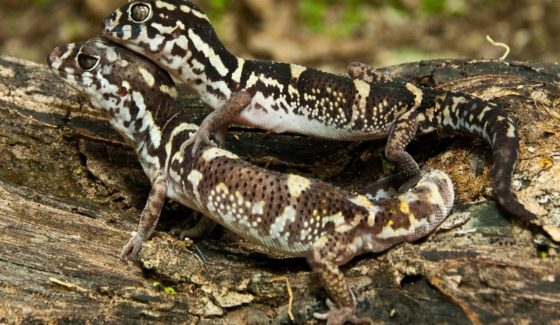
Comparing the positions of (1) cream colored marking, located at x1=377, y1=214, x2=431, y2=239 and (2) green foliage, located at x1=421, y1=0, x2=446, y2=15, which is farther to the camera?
(2) green foliage, located at x1=421, y1=0, x2=446, y2=15

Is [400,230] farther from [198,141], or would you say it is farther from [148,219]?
[148,219]

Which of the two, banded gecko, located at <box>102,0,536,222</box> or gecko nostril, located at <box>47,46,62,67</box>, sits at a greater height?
banded gecko, located at <box>102,0,536,222</box>

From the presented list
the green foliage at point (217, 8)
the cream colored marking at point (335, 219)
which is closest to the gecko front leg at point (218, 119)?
the cream colored marking at point (335, 219)

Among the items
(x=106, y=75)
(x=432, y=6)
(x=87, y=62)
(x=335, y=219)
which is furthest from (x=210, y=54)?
(x=432, y=6)

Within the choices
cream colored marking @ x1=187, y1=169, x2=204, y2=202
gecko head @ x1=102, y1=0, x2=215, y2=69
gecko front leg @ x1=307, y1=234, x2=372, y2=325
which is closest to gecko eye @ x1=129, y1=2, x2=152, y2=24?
gecko head @ x1=102, y1=0, x2=215, y2=69

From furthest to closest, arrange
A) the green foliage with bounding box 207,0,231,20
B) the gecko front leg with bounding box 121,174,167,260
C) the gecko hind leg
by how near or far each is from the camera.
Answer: the green foliage with bounding box 207,0,231,20, the gecko hind leg, the gecko front leg with bounding box 121,174,167,260

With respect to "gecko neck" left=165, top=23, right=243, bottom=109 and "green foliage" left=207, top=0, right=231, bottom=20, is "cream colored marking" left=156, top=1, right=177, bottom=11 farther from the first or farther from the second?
"green foliage" left=207, top=0, right=231, bottom=20

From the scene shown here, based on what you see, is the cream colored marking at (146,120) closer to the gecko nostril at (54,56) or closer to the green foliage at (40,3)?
the gecko nostril at (54,56)
